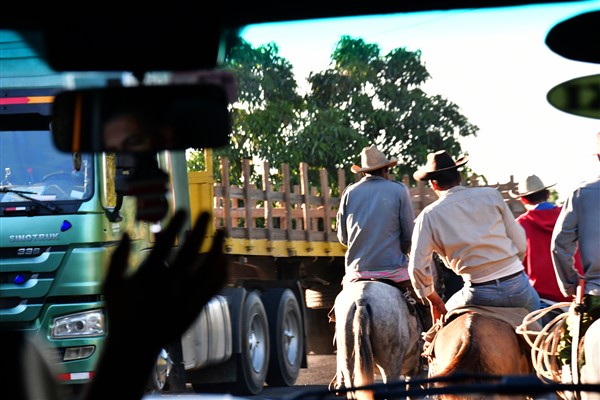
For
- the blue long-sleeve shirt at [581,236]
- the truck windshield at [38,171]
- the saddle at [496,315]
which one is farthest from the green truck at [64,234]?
the blue long-sleeve shirt at [581,236]

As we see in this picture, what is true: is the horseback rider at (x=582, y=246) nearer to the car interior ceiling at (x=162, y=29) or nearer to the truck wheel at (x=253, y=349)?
the car interior ceiling at (x=162, y=29)

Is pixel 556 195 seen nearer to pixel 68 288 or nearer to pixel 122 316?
pixel 68 288

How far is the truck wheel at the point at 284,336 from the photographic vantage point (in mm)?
15195

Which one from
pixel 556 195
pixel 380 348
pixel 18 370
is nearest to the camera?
pixel 18 370

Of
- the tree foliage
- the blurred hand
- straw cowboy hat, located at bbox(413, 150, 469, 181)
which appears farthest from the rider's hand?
the tree foliage

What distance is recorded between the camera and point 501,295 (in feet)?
28.9

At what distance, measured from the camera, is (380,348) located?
1000cm

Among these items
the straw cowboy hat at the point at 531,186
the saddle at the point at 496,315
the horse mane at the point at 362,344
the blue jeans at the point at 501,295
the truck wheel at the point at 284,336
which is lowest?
the truck wheel at the point at 284,336

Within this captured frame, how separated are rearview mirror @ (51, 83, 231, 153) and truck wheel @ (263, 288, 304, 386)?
1265 cm

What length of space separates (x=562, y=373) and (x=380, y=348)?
2.15 metres

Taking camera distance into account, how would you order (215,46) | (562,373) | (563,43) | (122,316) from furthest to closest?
(562,373) → (563,43) → (215,46) → (122,316)

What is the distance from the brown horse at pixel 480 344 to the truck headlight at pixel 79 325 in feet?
10.4

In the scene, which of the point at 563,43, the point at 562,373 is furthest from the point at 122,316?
the point at 562,373

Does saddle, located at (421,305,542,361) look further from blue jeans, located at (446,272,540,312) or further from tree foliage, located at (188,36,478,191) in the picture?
tree foliage, located at (188,36,478,191)
